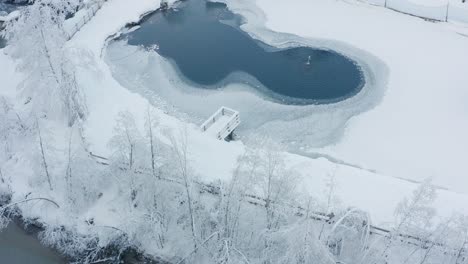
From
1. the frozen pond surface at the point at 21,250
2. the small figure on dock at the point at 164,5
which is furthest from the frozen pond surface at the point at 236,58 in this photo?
the frozen pond surface at the point at 21,250

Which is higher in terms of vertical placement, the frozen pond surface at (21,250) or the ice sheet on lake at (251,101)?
the ice sheet on lake at (251,101)

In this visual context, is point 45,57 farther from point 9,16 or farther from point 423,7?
point 423,7

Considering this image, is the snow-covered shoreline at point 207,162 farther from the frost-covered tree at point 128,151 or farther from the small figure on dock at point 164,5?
the small figure on dock at point 164,5

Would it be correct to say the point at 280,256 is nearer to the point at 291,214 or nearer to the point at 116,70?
the point at 291,214

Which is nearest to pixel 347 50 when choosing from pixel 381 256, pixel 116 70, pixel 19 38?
pixel 116 70

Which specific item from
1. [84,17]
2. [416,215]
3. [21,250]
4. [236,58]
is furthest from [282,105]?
[84,17]

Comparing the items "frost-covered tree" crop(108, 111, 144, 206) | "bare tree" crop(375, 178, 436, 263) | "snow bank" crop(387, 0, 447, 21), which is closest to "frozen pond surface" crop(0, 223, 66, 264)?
"frost-covered tree" crop(108, 111, 144, 206)
